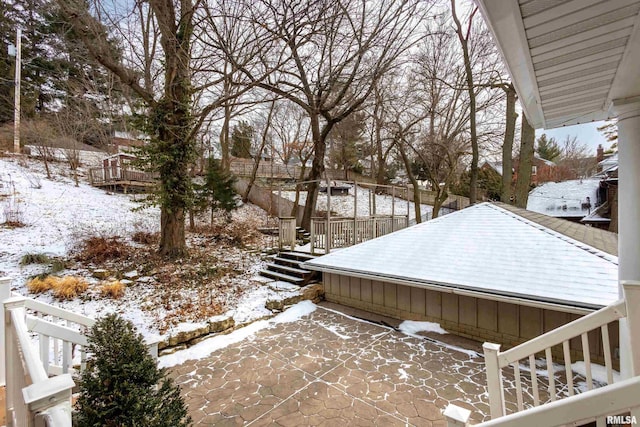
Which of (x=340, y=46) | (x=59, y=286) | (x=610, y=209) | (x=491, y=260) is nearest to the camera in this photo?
(x=491, y=260)

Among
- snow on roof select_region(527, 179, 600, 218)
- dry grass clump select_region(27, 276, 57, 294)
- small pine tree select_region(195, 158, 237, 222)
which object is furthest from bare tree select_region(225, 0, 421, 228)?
snow on roof select_region(527, 179, 600, 218)

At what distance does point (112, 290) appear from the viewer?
6.18 meters

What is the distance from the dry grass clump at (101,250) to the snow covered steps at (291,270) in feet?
13.7

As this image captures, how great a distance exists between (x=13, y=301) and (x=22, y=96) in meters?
18.8

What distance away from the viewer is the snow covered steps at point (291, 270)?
25.9ft

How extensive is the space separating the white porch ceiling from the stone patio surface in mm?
3413

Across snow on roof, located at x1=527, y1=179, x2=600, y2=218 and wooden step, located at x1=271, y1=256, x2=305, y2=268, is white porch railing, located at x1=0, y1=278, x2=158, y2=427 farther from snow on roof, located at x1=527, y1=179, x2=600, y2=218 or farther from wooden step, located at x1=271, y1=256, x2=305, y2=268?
snow on roof, located at x1=527, y1=179, x2=600, y2=218

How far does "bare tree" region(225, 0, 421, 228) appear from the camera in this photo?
6910mm

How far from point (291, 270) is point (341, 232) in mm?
1998

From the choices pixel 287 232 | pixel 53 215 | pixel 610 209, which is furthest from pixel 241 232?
pixel 610 209

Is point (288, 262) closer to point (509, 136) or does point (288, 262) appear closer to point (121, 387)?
point (121, 387)

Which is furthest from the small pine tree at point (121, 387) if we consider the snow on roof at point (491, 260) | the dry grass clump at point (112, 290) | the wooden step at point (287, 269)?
the wooden step at point (287, 269)

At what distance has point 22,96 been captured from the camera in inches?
574

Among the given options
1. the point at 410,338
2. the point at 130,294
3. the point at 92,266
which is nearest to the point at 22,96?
the point at 92,266
